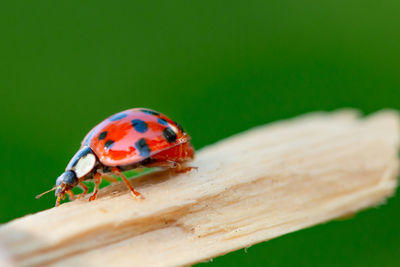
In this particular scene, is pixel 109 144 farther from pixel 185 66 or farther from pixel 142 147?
pixel 185 66

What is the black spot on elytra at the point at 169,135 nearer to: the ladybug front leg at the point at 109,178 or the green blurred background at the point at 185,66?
the ladybug front leg at the point at 109,178

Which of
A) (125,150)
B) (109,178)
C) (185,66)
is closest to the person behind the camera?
(125,150)

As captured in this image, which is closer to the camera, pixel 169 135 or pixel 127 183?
pixel 127 183

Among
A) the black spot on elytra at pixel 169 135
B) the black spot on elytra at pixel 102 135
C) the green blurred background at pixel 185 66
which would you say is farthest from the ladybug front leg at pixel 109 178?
the green blurred background at pixel 185 66

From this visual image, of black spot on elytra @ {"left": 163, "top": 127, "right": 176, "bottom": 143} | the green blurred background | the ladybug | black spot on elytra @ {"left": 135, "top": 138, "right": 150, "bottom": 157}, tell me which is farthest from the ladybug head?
the green blurred background

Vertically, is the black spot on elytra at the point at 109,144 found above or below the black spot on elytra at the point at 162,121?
below

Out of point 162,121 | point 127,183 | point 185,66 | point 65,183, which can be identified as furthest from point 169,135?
point 185,66

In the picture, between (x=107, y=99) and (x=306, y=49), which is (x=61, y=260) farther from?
(x=306, y=49)
